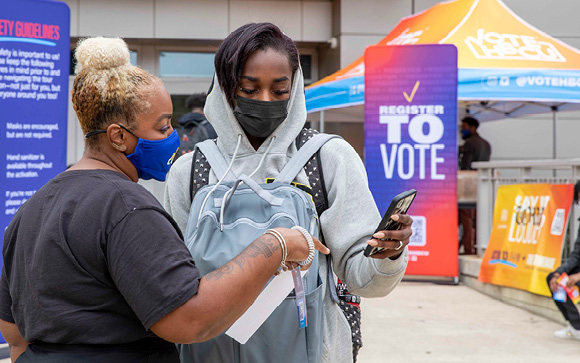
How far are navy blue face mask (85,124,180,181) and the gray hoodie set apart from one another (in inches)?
9.2

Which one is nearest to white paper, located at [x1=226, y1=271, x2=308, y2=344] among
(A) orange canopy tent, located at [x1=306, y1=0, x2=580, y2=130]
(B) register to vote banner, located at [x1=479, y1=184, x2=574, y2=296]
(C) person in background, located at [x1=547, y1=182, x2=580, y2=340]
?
(C) person in background, located at [x1=547, y1=182, x2=580, y2=340]

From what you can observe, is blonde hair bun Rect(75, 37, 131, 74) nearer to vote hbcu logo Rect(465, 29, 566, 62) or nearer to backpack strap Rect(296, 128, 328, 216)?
backpack strap Rect(296, 128, 328, 216)

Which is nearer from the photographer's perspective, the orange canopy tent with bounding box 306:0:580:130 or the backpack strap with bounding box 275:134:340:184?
the backpack strap with bounding box 275:134:340:184

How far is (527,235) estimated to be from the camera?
23.6ft

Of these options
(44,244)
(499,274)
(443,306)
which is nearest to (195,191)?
(44,244)

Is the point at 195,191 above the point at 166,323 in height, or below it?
above

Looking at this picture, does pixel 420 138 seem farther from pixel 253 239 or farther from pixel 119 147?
pixel 119 147

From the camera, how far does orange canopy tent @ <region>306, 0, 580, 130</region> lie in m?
8.43

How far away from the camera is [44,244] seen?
60.6 inches

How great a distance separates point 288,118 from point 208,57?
12.3 m

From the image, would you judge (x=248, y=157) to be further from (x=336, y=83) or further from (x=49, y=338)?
(x=336, y=83)

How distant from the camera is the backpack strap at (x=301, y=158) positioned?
1968mm

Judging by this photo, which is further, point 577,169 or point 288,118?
point 577,169

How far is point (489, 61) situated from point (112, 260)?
8.12 m
